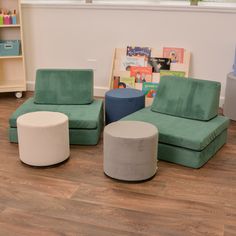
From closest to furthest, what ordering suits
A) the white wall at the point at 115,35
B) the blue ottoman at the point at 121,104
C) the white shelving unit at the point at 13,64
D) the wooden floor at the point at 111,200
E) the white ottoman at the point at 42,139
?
1. the wooden floor at the point at 111,200
2. the white ottoman at the point at 42,139
3. the blue ottoman at the point at 121,104
4. the white wall at the point at 115,35
5. the white shelving unit at the point at 13,64

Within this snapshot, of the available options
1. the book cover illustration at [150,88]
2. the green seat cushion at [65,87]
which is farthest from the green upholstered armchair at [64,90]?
the book cover illustration at [150,88]

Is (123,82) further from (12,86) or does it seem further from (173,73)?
(12,86)

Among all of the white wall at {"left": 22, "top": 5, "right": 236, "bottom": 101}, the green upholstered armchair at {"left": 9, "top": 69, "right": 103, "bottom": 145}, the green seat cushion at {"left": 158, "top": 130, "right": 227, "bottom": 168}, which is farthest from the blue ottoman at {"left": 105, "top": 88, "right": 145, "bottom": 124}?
the white wall at {"left": 22, "top": 5, "right": 236, "bottom": 101}

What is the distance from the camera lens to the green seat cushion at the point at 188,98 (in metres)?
3.48

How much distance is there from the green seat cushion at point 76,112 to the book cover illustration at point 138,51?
117cm

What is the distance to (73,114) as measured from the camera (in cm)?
363

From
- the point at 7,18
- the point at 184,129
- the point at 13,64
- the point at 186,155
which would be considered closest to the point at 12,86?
the point at 13,64

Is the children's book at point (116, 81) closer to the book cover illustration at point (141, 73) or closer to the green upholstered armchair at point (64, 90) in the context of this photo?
the book cover illustration at point (141, 73)

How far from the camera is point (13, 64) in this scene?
17.1ft

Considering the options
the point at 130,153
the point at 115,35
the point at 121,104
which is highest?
the point at 115,35

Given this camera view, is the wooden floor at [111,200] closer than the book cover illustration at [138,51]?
Yes

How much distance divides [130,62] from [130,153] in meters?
2.28

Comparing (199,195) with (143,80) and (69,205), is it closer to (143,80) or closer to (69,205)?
(69,205)

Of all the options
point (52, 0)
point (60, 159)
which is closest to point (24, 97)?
point (52, 0)
